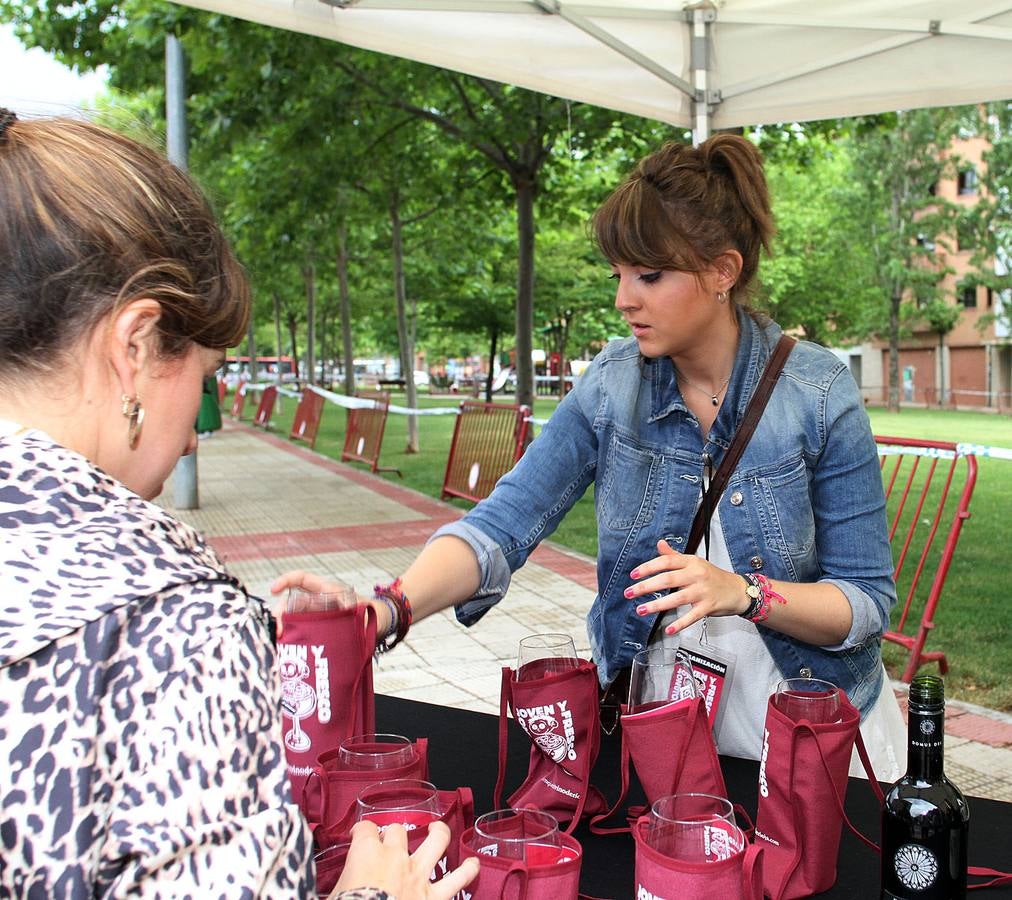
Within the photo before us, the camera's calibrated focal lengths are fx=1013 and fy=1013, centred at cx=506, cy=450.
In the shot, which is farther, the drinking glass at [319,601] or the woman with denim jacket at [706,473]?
the woman with denim jacket at [706,473]

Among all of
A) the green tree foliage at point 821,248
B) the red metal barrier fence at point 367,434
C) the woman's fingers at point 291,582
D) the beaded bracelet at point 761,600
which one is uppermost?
the green tree foliage at point 821,248

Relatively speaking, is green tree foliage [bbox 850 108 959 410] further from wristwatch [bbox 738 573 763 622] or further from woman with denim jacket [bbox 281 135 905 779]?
wristwatch [bbox 738 573 763 622]

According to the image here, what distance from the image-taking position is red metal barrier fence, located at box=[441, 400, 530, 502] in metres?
10.8

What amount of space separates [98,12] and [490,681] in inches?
366

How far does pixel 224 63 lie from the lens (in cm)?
958

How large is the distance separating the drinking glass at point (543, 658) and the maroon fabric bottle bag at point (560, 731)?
1 cm

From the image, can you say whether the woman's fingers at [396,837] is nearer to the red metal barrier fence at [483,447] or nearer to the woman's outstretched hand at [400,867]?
the woman's outstretched hand at [400,867]

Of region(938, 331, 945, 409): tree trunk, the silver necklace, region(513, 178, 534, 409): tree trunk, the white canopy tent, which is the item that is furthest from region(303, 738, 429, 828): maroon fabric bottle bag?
region(938, 331, 945, 409): tree trunk

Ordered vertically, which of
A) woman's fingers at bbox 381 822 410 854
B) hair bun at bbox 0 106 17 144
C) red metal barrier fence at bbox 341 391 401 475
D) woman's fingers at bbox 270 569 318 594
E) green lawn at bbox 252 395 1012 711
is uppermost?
hair bun at bbox 0 106 17 144

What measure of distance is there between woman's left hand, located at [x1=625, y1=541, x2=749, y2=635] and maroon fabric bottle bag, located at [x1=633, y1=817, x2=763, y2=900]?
57cm

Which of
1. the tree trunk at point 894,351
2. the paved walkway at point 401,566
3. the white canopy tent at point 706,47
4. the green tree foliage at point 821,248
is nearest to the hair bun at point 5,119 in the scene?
the white canopy tent at point 706,47

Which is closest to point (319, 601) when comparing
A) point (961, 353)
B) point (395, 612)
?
point (395, 612)

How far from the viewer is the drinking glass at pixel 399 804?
1.32 m

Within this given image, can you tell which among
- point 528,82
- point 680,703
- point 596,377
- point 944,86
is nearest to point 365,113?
point 528,82
